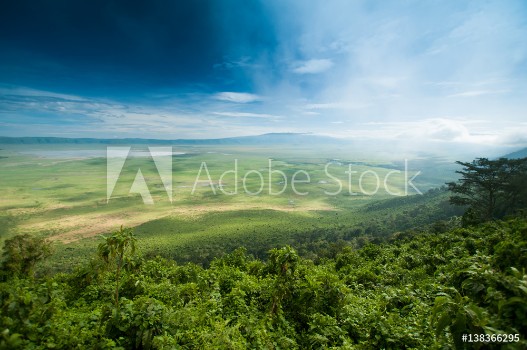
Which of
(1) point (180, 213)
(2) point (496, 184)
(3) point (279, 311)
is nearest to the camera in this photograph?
(3) point (279, 311)

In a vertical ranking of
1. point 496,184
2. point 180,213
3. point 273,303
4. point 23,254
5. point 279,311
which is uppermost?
point 496,184

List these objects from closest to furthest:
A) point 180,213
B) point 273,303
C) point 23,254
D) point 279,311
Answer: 1. point 279,311
2. point 273,303
3. point 23,254
4. point 180,213

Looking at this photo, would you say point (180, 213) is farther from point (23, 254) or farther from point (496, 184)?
point (496, 184)

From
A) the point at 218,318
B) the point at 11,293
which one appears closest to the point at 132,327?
the point at 11,293

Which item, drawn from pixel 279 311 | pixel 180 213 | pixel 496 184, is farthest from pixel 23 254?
pixel 180 213

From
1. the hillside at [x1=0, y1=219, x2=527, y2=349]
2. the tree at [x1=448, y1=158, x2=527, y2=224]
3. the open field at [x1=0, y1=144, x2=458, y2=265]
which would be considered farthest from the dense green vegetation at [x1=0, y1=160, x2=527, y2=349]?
the open field at [x1=0, y1=144, x2=458, y2=265]

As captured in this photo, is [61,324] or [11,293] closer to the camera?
[11,293]

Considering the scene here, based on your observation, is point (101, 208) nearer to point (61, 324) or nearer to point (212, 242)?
point (212, 242)

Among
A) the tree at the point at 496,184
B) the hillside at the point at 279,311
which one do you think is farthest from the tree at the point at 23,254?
the tree at the point at 496,184
